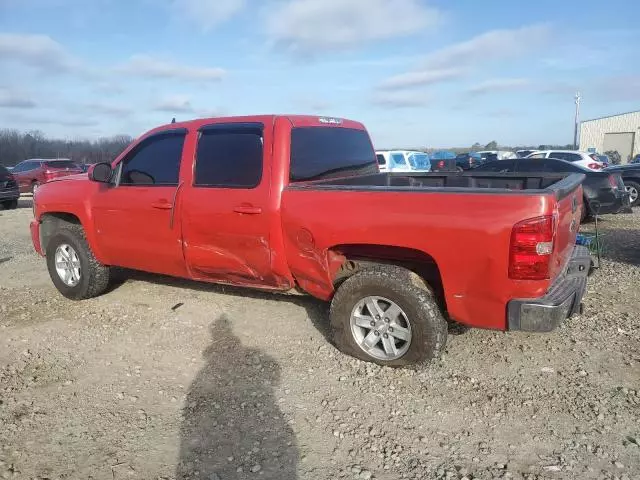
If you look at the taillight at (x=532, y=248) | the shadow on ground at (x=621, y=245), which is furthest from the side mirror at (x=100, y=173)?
the shadow on ground at (x=621, y=245)

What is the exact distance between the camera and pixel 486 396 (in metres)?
3.53

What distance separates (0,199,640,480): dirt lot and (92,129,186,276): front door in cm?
63

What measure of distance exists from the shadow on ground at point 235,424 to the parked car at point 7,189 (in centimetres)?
1527

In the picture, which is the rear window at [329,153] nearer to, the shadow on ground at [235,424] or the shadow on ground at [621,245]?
the shadow on ground at [235,424]

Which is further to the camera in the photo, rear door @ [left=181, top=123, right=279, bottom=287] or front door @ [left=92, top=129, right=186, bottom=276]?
front door @ [left=92, top=129, right=186, bottom=276]

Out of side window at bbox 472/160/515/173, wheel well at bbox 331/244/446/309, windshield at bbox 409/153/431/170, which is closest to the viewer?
wheel well at bbox 331/244/446/309

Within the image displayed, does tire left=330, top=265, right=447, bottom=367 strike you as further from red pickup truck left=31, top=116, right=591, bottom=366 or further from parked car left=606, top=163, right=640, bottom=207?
parked car left=606, top=163, right=640, bottom=207

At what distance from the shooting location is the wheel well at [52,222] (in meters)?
5.91

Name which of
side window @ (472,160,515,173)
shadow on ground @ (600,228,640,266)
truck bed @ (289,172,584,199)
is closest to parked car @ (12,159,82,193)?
side window @ (472,160,515,173)

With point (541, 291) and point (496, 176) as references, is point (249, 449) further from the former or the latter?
point (496, 176)

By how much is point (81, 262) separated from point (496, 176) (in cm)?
458

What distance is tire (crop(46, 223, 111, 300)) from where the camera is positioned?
5.64m

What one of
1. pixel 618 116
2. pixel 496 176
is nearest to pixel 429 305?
pixel 496 176

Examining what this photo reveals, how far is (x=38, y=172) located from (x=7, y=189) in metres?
5.54
